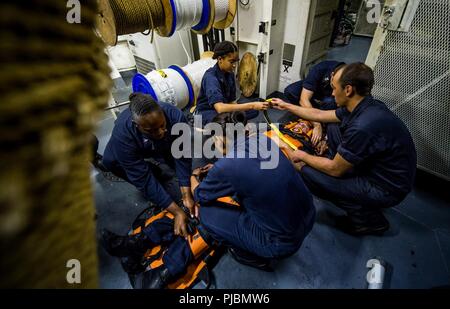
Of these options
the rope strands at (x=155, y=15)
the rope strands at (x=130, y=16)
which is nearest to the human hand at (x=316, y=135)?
the rope strands at (x=155, y=15)

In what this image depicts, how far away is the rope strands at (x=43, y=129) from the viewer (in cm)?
14

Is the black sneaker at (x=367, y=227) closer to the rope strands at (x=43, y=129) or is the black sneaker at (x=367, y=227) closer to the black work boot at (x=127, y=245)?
the black work boot at (x=127, y=245)

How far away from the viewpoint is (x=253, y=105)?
2.77 m

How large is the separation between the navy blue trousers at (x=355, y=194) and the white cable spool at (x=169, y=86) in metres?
2.44

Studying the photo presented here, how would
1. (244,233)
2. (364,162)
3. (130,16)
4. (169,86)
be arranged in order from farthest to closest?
(169,86) → (130,16) → (364,162) → (244,233)

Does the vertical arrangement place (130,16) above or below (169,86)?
above

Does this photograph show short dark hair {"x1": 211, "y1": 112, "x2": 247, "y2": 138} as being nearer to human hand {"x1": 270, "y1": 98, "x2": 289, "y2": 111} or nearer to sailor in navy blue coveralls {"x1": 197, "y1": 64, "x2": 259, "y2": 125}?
sailor in navy blue coveralls {"x1": 197, "y1": 64, "x2": 259, "y2": 125}

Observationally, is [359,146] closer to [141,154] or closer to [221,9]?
[141,154]

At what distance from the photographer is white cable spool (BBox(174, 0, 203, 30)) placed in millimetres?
2764

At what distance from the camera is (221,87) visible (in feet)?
9.92

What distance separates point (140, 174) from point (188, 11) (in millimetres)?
2241

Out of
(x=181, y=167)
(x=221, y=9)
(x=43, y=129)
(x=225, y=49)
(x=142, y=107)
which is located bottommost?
(x=181, y=167)

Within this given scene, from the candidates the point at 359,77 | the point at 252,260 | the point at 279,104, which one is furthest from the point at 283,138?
the point at 252,260

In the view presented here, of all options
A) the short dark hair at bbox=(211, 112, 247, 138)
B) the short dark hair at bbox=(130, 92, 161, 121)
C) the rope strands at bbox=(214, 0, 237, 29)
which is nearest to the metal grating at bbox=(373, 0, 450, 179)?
the short dark hair at bbox=(211, 112, 247, 138)
